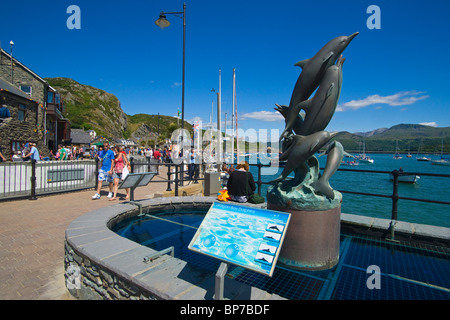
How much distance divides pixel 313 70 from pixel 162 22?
11056mm

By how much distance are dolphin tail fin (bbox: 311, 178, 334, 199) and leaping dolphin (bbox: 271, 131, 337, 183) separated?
Answer: 0.41 meters

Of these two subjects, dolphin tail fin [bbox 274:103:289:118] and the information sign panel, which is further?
the information sign panel

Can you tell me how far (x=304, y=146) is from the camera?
3762 mm

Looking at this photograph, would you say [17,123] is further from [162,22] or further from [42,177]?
[162,22]

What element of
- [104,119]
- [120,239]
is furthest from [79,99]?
[120,239]

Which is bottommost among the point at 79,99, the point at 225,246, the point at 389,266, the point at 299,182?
the point at 389,266

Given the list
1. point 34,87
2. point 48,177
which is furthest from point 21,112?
point 48,177

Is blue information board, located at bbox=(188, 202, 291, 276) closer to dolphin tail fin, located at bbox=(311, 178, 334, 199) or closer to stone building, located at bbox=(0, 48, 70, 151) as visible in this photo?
dolphin tail fin, located at bbox=(311, 178, 334, 199)

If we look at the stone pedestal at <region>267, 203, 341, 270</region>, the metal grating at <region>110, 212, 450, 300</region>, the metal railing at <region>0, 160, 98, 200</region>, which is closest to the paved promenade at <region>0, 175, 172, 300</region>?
the metal railing at <region>0, 160, 98, 200</region>

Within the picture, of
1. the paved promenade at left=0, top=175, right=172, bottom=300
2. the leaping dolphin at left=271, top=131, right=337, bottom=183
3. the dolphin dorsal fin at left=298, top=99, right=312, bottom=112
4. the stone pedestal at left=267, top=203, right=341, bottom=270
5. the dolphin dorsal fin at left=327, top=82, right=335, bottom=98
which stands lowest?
the paved promenade at left=0, top=175, right=172, bottom=300

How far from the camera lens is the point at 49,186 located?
10164 mm

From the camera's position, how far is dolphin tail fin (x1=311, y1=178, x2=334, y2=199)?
352cm

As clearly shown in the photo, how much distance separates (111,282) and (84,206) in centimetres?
598
